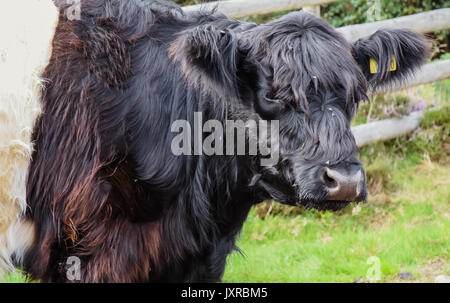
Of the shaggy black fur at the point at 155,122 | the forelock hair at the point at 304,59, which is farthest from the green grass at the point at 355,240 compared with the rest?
the forelock hair at the point at 304,59

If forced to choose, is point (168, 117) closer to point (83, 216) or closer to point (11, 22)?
point (83, 216)

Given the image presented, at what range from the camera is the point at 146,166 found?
388 cm

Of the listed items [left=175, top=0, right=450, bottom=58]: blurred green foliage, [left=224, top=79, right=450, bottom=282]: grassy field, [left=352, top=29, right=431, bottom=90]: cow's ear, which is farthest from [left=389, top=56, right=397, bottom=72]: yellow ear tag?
[left=175, top=0, right=450, bottom=58]: blurred green foliage

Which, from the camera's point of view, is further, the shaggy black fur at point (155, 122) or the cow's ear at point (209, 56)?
the shaggy black fur at point (155, 122)

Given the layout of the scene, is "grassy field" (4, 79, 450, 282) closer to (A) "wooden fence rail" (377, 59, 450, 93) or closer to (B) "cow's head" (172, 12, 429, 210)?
(A) "wooden fence rail" (377, 59, 450, 93)

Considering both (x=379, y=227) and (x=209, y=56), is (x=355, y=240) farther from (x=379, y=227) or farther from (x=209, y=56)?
(x=209, y=56)

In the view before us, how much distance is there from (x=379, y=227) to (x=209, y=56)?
2892 millimetres

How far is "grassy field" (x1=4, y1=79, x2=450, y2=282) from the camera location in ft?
16.7

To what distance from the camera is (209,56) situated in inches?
142

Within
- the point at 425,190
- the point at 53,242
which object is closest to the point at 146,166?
the point at 53,242

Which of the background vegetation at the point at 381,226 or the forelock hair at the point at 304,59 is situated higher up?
the forelock hair at the point at 304,59

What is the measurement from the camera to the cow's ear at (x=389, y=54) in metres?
4.10

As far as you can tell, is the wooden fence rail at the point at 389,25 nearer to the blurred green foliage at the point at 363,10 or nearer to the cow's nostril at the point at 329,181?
the cow's nostril at the point at 329,181
